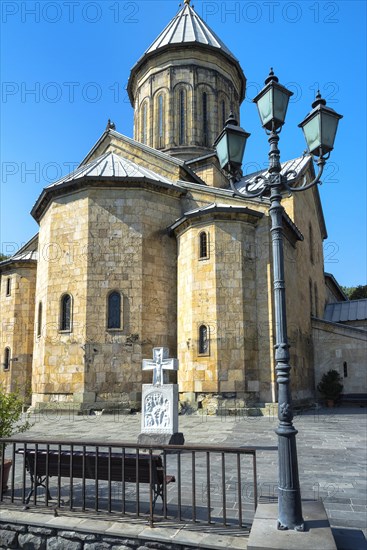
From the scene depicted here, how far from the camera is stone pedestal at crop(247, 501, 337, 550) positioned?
133 inches

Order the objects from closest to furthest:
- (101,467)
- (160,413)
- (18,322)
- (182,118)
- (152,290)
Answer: (101,467) → (160,413) → (152,290) → (18,322) → (182,118)

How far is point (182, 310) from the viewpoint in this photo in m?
14.7

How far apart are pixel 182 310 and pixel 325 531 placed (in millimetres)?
11138

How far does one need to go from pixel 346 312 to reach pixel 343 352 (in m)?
5.46

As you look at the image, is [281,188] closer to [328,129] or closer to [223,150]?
[328,129]

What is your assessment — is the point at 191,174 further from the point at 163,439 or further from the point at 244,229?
the point at 163,439

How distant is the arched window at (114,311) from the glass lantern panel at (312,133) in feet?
34.1

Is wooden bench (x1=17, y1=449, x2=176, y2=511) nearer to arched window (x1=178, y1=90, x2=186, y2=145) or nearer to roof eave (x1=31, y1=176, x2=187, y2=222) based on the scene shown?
roof eave (x1=31, y1=176, x2=187, y2=222)

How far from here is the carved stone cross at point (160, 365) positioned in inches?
351

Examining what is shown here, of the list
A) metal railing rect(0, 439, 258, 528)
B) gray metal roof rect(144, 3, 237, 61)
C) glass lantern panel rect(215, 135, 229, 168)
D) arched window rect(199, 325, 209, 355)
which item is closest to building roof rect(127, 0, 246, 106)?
gray metal roof rect(144, 3, 237, 61)

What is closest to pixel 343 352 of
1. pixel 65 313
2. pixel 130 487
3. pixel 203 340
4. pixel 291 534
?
pixel 203 340

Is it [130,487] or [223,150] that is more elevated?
[223,150]

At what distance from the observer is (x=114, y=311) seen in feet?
47.9

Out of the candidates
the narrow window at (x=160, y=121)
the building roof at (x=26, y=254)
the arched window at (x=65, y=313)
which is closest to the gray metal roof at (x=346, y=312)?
the narrow window at (x=160, y=121)
